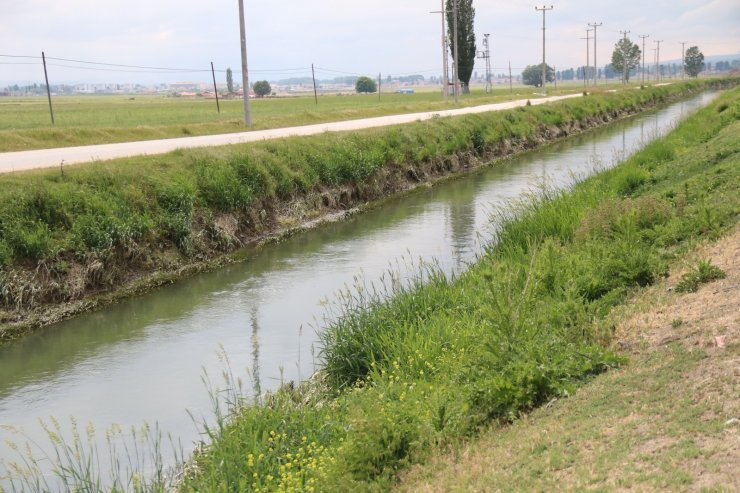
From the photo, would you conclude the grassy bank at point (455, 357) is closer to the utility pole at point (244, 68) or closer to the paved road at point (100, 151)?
the paved road at point (100, 151)

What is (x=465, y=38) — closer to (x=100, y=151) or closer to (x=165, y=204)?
(x=100, y=151)

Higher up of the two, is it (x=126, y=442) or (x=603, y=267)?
(x=603, y=267)

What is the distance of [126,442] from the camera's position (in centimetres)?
820

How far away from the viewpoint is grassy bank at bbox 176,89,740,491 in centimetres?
628

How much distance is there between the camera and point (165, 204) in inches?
642

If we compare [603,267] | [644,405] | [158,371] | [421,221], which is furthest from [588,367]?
[421,221]

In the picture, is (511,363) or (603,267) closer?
(511,363)

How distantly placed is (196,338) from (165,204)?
17.3ft

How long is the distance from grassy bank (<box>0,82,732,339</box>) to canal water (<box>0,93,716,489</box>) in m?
0.65

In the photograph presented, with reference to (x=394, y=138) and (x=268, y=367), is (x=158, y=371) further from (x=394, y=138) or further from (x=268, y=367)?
(x=394, y=138)

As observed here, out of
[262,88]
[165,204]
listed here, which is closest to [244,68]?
[165,204]

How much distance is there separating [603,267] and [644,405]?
4.35 meters

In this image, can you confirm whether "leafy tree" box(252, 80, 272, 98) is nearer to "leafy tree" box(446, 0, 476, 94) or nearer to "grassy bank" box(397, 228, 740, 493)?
"leafy tree" box(446, 0, 476, 94)

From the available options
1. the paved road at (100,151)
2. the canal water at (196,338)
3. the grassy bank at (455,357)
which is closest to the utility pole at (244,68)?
the paved road at (100,151)
